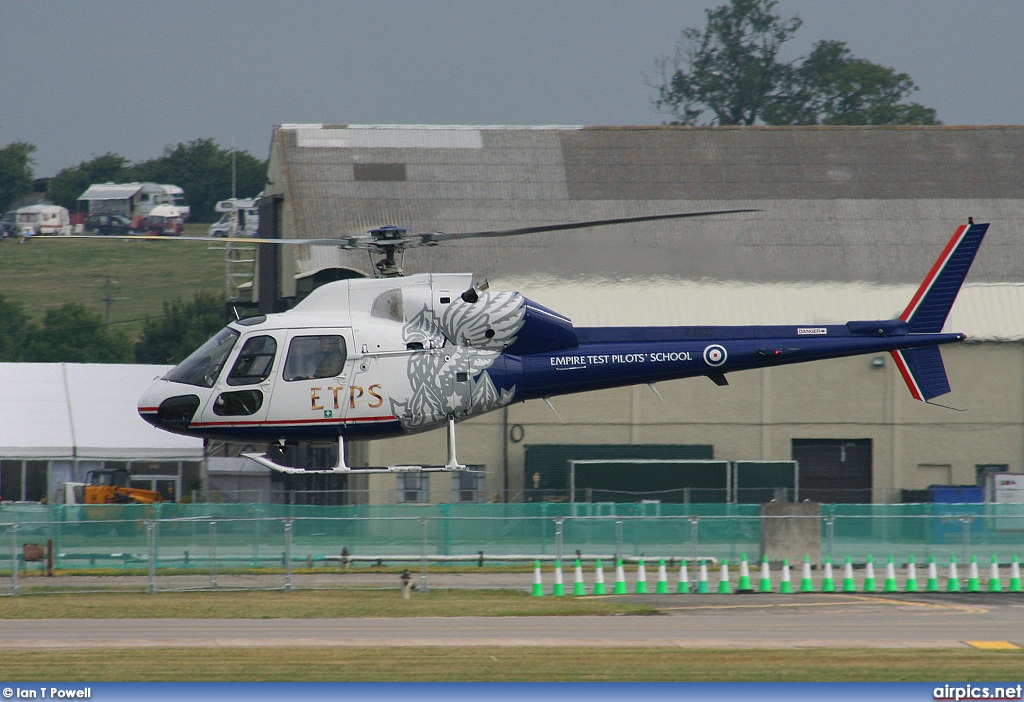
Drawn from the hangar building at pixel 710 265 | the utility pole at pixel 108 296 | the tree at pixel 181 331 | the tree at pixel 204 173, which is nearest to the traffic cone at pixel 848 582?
the hangar building at pixel 710 265

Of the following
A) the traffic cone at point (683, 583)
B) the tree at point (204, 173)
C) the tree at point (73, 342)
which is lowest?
the traffic cone at point (683, 583)

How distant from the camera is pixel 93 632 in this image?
19219 mm

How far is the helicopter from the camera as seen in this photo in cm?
2056

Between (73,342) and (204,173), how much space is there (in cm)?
7530

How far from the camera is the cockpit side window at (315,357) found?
67.5 ft

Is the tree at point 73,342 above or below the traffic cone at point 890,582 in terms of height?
above

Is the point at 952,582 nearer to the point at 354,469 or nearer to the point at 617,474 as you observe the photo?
the point at 354,469

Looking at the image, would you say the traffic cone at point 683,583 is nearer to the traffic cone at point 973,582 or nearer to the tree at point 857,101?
the traffic cone at point 973,582

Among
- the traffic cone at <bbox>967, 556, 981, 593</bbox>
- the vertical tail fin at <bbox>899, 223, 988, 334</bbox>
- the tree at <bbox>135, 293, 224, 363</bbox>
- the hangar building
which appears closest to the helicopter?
the vertical tail fin at <bbox>899, 223, 988, 334</bbox>

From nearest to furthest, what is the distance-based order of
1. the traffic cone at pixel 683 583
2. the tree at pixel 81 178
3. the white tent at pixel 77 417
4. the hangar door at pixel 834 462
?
the traffic cone at pixel 683 583 → the white tent at pixel 77 417 → the hangar door at pixel 834 462 → the tree at pixel 81 178

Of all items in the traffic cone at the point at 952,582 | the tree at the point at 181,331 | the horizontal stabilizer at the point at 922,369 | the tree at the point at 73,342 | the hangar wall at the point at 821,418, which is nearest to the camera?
the horizontal stabilizer at the point at 922,369

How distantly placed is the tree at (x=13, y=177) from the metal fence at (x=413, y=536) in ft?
425

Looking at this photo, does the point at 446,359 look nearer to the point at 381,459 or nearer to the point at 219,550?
the point at 219,550

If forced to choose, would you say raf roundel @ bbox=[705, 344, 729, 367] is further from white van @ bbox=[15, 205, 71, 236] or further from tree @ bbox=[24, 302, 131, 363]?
white van @ bbox=[15, 205, 71, 236]
